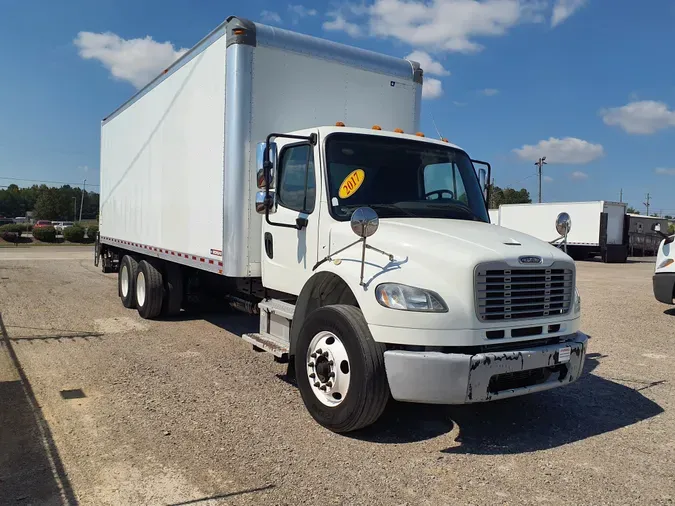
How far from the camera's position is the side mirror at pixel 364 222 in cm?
410

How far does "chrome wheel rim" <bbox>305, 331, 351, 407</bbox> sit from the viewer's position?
172 inches

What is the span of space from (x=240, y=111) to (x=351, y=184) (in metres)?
1.77

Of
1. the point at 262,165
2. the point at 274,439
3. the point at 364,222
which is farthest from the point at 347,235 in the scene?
the point at 274,439

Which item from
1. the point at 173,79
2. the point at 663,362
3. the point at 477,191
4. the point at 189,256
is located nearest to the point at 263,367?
the point at 189,256

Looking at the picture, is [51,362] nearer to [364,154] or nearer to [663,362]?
[364,154]

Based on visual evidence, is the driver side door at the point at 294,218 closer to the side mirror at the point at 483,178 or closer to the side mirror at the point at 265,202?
the side mirror at the point at 265,202

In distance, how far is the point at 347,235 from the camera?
188 inches

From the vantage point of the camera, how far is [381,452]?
4172mm

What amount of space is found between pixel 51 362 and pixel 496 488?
517 cm

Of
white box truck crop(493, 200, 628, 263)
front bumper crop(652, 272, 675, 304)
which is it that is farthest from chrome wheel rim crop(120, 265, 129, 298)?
white box truck crop(493, 200, 628, 263)

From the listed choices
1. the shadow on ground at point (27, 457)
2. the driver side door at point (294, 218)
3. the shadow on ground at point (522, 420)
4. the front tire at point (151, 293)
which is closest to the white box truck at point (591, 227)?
the front tire at point (151, 293)

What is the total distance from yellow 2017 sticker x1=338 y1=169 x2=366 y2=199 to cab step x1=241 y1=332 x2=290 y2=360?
155 cm

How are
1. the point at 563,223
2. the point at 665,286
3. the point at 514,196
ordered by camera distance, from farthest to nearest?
the point at 514,196 < the point at 665,286 < the point at 563,223

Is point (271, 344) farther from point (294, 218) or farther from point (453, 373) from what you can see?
point (453, 373)
